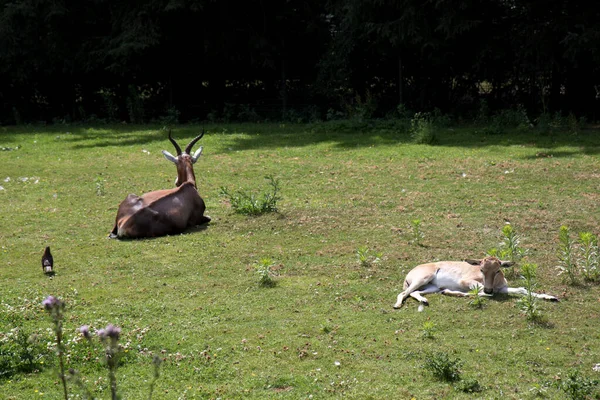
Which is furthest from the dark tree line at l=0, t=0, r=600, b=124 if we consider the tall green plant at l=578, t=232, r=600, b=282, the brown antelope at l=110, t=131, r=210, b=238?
the tall green plant at l=578, t=232, r=600, b=282

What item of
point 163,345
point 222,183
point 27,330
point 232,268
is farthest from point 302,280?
point 222,183

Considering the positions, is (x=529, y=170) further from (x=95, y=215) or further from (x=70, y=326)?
(x=70, y=326)

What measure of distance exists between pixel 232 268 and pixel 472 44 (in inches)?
531

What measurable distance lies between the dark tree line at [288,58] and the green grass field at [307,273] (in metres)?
3.90

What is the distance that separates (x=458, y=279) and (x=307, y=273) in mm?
1615

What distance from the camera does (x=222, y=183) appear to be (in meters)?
13.4

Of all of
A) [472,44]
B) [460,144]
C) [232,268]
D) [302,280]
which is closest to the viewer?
[302,280]

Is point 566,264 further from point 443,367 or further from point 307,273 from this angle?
point 443,367

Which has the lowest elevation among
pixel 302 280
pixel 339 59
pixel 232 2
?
pixel 302 280

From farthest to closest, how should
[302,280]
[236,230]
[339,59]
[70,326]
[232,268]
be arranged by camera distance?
[339,59] → [236,230] → [232,268] → [302,280] → [70,326]

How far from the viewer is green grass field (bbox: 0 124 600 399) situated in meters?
5.66

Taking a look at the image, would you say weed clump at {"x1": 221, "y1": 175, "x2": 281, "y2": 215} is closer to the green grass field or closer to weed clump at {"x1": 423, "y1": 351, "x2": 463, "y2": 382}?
the green grass field

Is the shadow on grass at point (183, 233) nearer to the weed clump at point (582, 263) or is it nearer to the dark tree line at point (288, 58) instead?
the weed clump at point (582, 263)

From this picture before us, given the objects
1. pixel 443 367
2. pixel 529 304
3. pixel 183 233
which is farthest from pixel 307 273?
pixel 443 367
